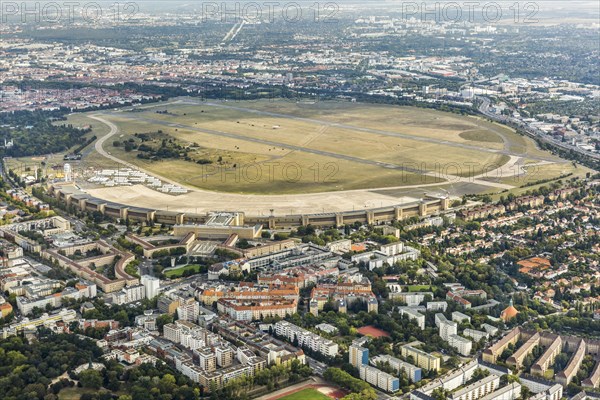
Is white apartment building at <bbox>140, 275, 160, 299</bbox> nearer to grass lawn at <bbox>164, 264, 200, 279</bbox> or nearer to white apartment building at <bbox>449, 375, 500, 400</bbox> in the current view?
grass lawn at <bbox>164, 264, 200, 279</bbox>

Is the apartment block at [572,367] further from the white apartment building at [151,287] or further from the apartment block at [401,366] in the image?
the white apartment building at [151,287]

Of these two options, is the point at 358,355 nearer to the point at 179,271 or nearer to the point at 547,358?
the point at 547,358

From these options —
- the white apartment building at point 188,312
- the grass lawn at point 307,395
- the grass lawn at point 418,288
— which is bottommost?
the grass lawn at point 307,395

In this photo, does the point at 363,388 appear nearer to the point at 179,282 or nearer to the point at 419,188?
the point at 179,282

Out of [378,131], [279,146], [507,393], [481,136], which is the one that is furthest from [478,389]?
[378,131]

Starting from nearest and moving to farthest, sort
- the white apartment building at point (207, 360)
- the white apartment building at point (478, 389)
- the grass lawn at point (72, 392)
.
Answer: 1. the white apartment building at point (478, 389)
2. the grass lawn at point (72, 392)
3. the white apartment building at point (207, 360)

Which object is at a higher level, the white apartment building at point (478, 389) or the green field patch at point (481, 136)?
the green field patch at point (481, 136)

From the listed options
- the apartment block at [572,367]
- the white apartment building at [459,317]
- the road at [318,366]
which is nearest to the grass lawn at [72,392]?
the road at [318,366]
